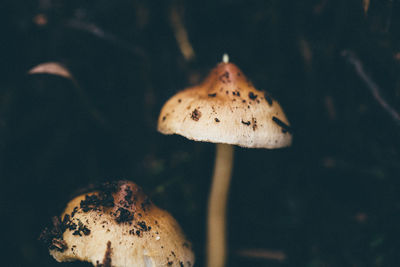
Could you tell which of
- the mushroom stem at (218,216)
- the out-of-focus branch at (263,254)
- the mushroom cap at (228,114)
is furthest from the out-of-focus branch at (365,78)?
the out-of-focus branch at (263,254)

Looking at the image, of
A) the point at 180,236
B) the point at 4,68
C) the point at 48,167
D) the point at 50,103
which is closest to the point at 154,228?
the point at 180,236

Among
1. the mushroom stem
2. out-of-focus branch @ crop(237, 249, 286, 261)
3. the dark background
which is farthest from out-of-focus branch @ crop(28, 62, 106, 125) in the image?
out-of-focus branch @ crop(237, 249, 286, 261)

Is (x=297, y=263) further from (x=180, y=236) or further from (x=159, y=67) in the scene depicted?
(x=159, y=67)

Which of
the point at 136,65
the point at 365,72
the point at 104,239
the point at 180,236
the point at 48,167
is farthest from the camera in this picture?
the point at 136,65

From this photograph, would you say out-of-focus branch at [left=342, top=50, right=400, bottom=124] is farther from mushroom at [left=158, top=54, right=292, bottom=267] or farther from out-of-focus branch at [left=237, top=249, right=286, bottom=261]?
A: out-of-focus branch at [left=237, top=249, right=286, bottom=261]

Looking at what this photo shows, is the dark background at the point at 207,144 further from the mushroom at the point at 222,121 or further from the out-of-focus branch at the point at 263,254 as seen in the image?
the mushroom at the point at 222,121

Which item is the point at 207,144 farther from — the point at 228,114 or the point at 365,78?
the point at 365,78
